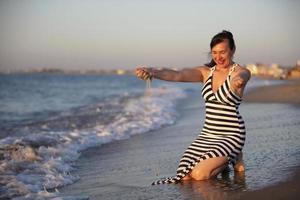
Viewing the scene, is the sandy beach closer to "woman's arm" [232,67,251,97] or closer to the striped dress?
the striped dress

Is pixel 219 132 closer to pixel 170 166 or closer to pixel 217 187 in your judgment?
pixel 217 187

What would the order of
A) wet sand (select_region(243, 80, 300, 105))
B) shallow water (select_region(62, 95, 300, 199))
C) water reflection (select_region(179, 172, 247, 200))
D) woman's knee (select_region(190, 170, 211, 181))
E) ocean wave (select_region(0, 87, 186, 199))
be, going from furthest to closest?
wet sand (select_region(243, 80, 300, 105))
ocean wave (select_region(0, 87, 186, 199))
woman's knee (select_region(190, 170, 211, 181))
shallow water (select_region(62, 95, 300, 199))
water reflection (select_region(179, 172, 247, 200))

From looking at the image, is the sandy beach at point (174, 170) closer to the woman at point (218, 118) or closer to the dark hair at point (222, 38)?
the woman at point (218, 118)

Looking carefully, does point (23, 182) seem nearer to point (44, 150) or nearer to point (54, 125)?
Result: point (44, 150)

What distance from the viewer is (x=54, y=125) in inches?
484

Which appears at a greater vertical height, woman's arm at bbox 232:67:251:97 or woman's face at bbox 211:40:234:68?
woman's face at bbox 211:40:234:68

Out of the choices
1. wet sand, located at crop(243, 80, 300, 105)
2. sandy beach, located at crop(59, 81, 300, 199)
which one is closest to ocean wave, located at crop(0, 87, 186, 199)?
sandy beach, located at crop(59, 81, 300, 199)

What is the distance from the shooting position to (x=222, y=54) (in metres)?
4.72

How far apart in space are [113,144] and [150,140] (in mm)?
694

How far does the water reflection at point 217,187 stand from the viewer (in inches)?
158

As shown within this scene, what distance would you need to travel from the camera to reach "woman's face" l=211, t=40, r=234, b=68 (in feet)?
15.3

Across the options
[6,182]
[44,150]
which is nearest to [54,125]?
[44,150]

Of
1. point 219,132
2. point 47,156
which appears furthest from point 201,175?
point 47,156

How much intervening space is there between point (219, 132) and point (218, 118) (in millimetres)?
155
